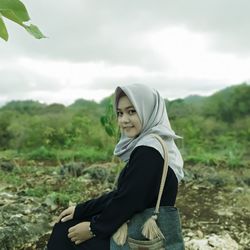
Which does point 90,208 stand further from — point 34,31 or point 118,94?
point 34,31

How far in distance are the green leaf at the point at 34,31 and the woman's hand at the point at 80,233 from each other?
0.83 m

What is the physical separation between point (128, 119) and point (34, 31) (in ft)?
2.19

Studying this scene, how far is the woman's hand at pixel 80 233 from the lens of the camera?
4.85 feet

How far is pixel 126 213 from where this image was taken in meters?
1.36

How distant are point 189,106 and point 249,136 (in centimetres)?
724

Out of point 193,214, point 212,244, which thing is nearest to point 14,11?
point 212,244

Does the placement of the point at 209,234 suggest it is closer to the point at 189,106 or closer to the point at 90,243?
the point at 90,243

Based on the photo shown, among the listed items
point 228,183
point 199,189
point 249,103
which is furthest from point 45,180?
point 249,103

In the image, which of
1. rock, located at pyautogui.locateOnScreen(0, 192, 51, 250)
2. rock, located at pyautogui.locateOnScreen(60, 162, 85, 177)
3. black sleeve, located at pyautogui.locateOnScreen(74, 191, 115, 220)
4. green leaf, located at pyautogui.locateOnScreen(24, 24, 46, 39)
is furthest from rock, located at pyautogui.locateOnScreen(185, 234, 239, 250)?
rock, located at pyautogui.locateOnScreen(60, 162, 85, 177)

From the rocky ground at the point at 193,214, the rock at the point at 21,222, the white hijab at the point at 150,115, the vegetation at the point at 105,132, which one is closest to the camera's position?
the white hijab at the point at 150,115

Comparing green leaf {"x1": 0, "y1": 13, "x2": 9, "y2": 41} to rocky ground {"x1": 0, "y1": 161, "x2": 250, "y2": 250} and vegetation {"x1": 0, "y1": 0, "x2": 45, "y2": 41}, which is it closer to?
vegetation {"x1": 0, "y1": 0, "x2": 45, "y2": 41}

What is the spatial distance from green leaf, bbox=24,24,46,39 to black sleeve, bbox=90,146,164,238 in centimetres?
60

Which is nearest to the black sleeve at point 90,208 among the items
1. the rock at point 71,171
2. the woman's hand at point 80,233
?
the woman's hand at point 80,233

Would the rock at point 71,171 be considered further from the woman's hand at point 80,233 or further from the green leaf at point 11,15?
the green leaf at point 11,15
